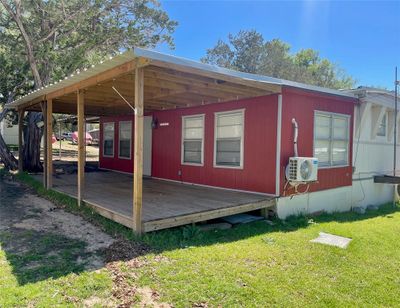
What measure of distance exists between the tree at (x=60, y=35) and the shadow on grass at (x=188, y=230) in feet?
20.7

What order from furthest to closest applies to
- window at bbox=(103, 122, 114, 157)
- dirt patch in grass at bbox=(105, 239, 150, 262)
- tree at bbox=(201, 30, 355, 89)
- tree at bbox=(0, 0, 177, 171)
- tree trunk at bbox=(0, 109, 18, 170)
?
1. tree at bbox=(201, 30, 355, 89)
2. window at bbox=(103, 122, 114, 157)
3. tree trunk at bbox=(0, 109, 18, 170)
4. tree at bbox=(0, 0, 177, 171)
5. dirt patch in grass at bbox=(105, 239, 150, 262)

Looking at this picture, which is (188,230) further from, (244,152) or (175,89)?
(175,89)

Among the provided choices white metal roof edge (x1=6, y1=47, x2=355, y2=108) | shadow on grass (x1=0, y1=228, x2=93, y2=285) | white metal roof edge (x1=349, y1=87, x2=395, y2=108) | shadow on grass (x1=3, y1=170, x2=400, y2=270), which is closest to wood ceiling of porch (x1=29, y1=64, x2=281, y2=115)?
white metal roof edge (x1=6, y1=47, x2=355, y2=108)

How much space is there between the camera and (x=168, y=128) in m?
9.38

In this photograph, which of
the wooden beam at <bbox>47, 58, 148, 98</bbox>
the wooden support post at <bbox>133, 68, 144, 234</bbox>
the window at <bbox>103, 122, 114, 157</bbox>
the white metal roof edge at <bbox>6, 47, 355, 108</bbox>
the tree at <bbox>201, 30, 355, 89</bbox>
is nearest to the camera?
the white metal roof edge at <bbox>6, 47, 355, 108</bbox>

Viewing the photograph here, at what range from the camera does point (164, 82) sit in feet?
19.3

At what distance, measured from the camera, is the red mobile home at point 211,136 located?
486cm

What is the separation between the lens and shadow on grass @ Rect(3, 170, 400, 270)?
4418 mm

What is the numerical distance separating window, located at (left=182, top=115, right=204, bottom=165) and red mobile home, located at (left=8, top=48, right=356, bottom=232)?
27mm

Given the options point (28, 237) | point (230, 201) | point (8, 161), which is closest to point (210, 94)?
point (230, 201)

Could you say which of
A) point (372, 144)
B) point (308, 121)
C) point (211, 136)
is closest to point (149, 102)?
point (211, 136)

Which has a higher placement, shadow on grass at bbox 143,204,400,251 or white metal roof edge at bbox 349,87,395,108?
white metal roof edge at bbox 349,87,395,108

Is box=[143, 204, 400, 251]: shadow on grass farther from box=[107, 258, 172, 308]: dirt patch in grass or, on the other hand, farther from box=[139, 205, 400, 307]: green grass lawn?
box=[107, 258, 172, 308]: dirt patch in grass

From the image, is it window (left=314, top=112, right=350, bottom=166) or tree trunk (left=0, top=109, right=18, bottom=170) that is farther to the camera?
tree trunk (left=0, top=109, right=18, bottom=170)
